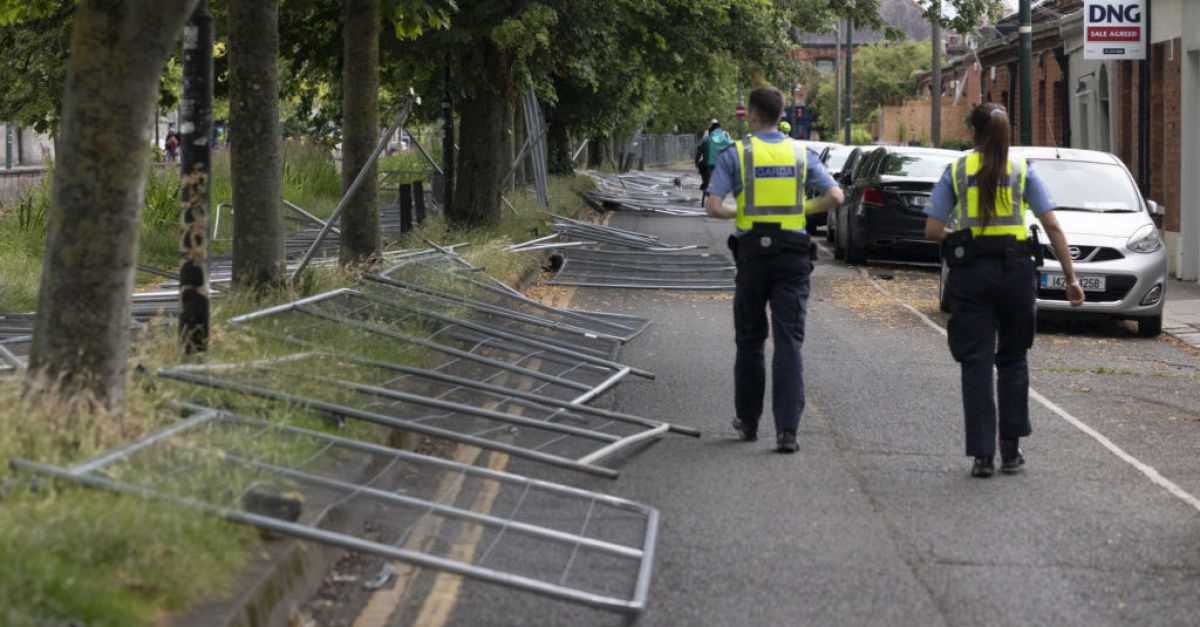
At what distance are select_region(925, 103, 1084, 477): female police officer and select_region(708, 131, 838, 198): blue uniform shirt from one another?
768 millimetres

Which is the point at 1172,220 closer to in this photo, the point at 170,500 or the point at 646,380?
the point at 646,380

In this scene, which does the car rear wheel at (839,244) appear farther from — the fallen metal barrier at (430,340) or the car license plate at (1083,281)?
the fallen metal barrier at (430,340)

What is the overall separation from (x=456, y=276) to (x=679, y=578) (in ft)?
28.4

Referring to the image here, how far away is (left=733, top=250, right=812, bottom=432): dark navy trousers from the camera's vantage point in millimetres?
9055

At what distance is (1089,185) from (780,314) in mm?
8873

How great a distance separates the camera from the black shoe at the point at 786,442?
29.8ft

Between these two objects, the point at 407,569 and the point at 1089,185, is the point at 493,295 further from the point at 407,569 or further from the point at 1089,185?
the point at 407,569

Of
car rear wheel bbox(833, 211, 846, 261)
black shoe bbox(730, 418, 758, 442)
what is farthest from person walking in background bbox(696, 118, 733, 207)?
black shoe bbox(730, 418, 758, 442)

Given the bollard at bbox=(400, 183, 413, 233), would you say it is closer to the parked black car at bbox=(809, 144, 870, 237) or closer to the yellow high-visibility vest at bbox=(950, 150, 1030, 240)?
the parked black car at bbox=(809, 144, 870, 237)

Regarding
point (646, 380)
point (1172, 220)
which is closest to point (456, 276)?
point (646, 380)

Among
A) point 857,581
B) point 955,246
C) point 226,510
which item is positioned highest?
point 955,246

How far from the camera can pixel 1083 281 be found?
15.3 m

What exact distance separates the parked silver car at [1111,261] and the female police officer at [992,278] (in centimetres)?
651

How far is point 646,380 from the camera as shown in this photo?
11.7 metres
